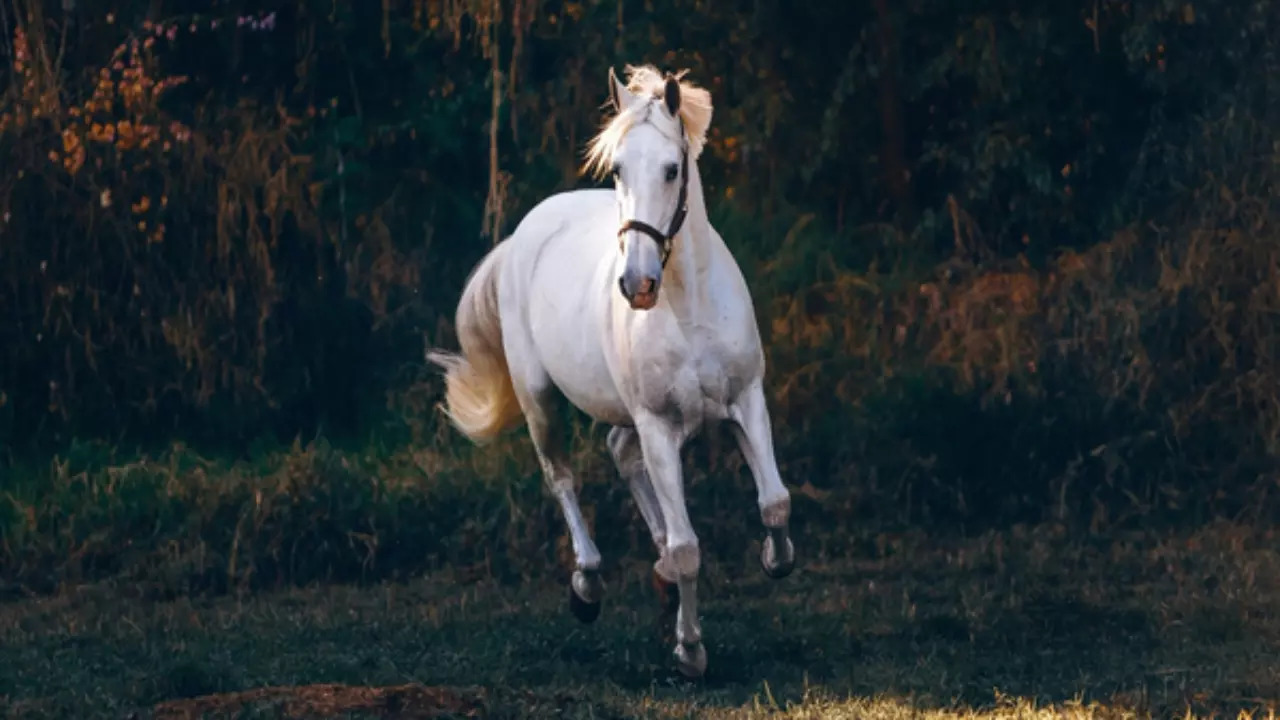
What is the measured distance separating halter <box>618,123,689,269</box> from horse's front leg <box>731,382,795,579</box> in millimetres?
562

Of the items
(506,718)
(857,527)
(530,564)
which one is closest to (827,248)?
(857,527)

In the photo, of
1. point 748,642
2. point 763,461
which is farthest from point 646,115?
point 748,642

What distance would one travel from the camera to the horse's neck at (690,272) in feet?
22.8

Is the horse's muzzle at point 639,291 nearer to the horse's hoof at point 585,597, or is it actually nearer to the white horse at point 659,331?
the white horse at point 659,331

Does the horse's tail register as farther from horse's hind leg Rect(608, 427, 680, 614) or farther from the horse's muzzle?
the horse's muzzle

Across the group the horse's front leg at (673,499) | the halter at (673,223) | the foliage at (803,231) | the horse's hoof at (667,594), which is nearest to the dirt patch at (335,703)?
the horse's front leg at (673,499)

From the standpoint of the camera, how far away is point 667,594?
301 inches

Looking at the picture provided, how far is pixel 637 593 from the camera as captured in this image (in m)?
8.79

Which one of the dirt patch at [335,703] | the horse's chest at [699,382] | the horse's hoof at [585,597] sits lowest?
the horse's hoof at [585,597]

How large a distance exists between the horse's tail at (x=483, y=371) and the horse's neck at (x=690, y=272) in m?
2.26

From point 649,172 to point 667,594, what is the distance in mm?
1788

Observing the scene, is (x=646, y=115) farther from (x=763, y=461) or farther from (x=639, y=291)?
(x=763, y=461)

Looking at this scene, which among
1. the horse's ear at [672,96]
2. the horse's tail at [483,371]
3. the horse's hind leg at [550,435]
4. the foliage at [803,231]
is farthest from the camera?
the foliage at [803,231]

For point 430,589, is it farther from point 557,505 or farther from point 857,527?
point 857,527
